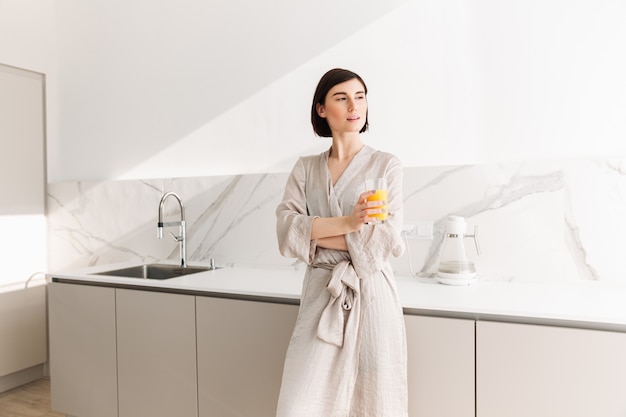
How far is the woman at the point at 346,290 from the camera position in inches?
56.4

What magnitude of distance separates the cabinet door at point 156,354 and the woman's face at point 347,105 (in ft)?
3.45

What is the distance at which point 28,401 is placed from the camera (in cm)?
293

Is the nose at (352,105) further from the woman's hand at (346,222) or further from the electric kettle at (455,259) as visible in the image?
the electric kettle at (455,259)

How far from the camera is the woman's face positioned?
1.51 m

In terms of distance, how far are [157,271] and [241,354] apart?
1.03 meters

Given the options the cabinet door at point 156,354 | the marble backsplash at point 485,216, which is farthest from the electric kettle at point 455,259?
the cabinet door at point 156,354

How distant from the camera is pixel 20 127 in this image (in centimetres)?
317

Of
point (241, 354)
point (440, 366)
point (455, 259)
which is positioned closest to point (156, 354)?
point (241, 354)

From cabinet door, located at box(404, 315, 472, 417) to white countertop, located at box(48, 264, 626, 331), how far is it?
5 cm

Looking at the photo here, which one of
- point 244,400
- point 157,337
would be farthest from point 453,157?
point 157,337

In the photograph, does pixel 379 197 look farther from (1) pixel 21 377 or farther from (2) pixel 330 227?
(1) pixel 21 377

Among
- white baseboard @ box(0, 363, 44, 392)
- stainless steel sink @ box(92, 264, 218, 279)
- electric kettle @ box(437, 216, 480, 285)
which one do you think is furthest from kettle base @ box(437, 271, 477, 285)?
white baseboard @ box(0, 363, 44, 392)

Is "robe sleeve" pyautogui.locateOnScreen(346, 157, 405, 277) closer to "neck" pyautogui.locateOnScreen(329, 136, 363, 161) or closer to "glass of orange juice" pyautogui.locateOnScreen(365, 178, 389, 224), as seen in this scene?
"glass of orange juice" pyautogui.locateOnScreen(365, 178, 389, 224)

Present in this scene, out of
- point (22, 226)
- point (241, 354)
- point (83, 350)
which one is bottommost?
point (83, 350)
